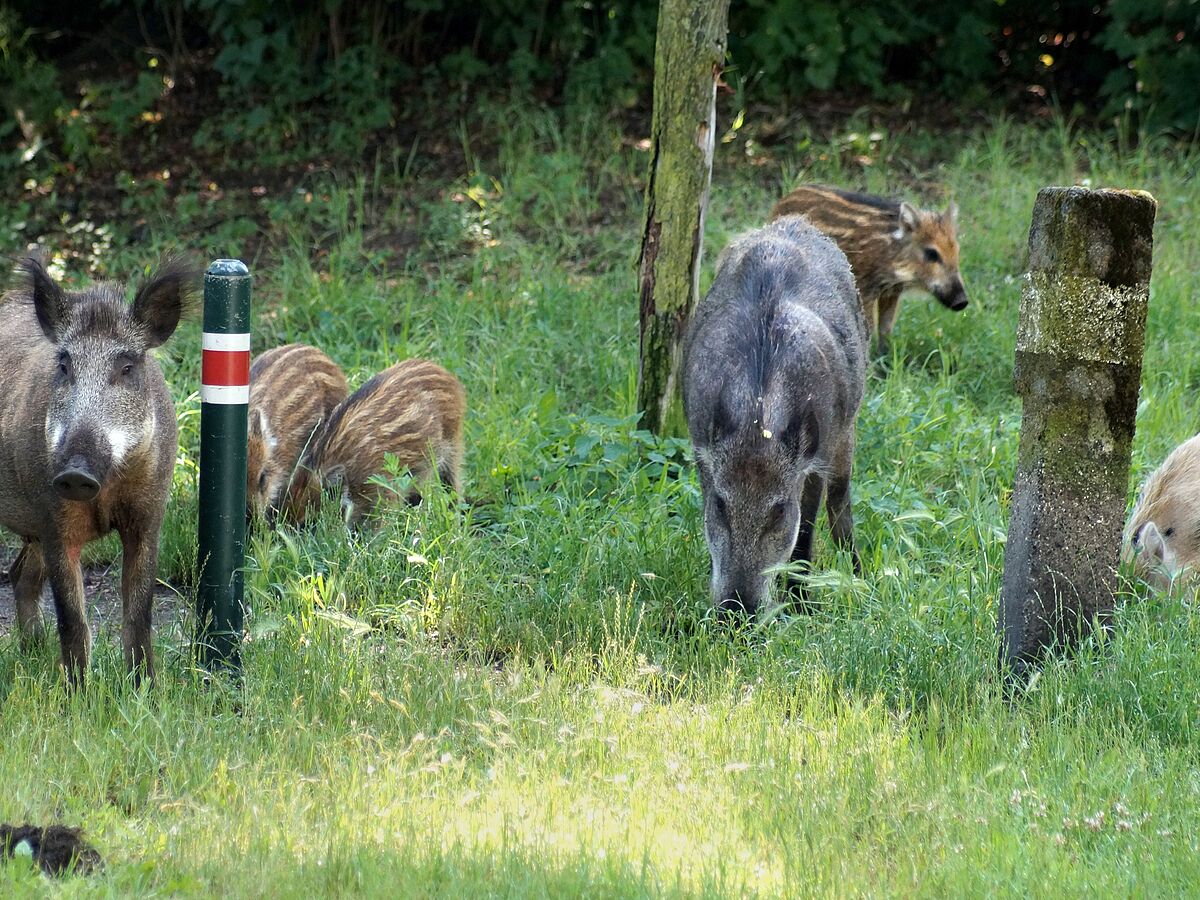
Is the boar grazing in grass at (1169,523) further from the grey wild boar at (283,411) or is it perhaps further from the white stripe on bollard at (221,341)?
the grey wild boar at (283,411)

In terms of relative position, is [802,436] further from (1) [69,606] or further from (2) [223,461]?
(1) [69,606]

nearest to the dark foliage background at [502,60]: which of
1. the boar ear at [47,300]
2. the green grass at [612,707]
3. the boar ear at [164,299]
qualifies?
the green grass at [612,707]

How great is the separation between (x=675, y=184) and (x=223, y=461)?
8.99 ft

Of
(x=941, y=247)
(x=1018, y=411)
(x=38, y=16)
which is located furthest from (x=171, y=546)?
(x=38, y=16)

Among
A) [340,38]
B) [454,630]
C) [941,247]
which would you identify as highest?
[340,38]

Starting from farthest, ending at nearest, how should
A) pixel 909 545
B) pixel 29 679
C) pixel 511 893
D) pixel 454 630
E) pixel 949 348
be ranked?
pixel 949 348, pixel 909 545, pixel 454 630, pixel 29 679, pixel 511 893

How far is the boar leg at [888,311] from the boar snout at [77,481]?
5.50 metres

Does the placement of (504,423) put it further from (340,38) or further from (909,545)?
(340,38)

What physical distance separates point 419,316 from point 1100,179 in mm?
4911

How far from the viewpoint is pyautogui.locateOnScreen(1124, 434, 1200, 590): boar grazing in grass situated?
5.34 m

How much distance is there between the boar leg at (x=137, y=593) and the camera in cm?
452

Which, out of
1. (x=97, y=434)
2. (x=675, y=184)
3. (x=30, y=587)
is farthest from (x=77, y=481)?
(x=675, y=184)

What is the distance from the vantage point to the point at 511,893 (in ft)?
10.2

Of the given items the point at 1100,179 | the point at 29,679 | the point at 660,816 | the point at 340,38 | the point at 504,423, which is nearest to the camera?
the point at 660,816
